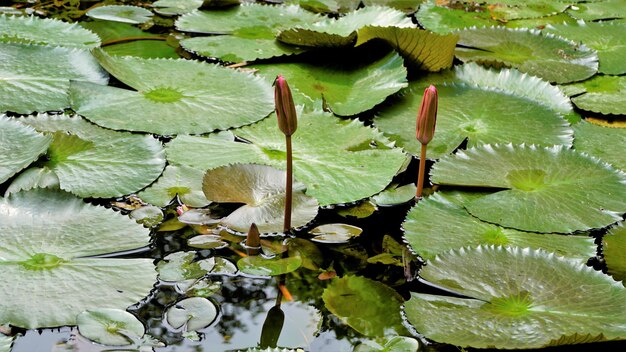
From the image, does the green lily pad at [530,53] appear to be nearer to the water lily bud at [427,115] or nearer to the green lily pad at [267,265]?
the water lily bud at [427,115]

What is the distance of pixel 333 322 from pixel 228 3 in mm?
2454

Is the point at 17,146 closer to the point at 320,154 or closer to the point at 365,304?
the point at 320,154

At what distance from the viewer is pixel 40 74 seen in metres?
2.85

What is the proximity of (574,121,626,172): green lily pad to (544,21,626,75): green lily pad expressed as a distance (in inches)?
23.9

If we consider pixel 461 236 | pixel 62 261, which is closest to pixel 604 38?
pixel 461 236

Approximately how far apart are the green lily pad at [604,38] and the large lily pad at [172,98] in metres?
1.61

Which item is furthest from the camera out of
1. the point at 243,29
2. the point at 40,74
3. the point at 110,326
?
the point at 243,29

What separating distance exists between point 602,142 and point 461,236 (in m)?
0.94

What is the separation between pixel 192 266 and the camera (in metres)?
1.93

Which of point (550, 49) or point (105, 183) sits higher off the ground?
point (550, 49)

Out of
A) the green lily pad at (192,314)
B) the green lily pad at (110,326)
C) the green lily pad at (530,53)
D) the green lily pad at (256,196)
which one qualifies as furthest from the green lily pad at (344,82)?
the green lily pad at (110,326)

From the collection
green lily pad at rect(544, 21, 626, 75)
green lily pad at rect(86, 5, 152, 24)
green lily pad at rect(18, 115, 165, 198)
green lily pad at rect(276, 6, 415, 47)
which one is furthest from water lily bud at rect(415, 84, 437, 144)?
green lily pad at rect(86, 5, 152, 24)

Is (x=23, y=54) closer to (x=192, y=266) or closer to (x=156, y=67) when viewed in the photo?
(x=156, y=67)

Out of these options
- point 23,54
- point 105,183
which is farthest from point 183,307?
point 23,54
